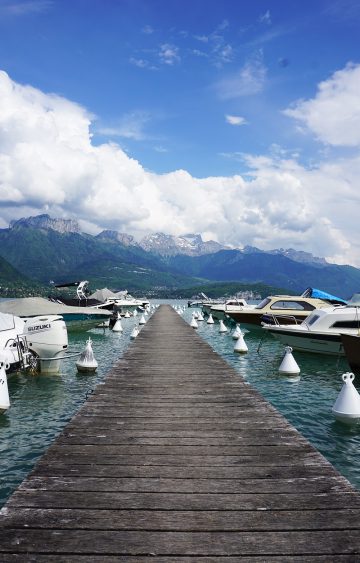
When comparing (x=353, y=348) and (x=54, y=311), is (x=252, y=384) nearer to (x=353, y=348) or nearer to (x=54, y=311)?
(x=353, y=348)

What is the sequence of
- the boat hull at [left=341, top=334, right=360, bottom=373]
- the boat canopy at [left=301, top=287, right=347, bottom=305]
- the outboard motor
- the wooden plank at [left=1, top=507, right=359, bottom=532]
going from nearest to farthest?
the wooden plank at [left=1, top=507, right=359, bottom=532]
the outboard motor
the boat hull at [left=341, top=334, right=360, bottom=373]
the boat canopy at [left=301, top=287, right=347, bottom=305]

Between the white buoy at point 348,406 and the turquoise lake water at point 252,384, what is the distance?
0.27m

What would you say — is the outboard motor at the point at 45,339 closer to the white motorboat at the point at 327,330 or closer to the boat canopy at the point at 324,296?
the white motorboat at the point at 327,330

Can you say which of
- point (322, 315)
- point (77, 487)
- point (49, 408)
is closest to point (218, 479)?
point (77, 487)

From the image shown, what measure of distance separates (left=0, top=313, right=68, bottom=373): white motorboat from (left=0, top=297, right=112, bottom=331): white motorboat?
1365 centimetres

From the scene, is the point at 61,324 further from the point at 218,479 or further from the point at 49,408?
the point at 218,479

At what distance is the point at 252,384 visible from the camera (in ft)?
56.9

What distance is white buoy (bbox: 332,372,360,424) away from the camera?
1131 centimetres

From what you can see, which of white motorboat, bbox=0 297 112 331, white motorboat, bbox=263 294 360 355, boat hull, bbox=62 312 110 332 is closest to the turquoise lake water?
white motorboat, bbox=263 294 360 355

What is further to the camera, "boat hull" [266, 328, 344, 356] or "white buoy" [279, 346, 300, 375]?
"boat hull" [266, 328, 344, 356]

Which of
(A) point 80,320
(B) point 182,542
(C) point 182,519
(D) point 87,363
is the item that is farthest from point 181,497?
(A) point 80,320

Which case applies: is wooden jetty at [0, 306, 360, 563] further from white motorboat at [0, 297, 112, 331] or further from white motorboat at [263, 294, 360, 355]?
white motorboat at [0, 297, 112, 331]

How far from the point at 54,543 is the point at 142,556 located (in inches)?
32.5

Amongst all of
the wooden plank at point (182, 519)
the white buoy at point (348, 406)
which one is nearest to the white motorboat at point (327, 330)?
the white buoy at point (348, 406)
